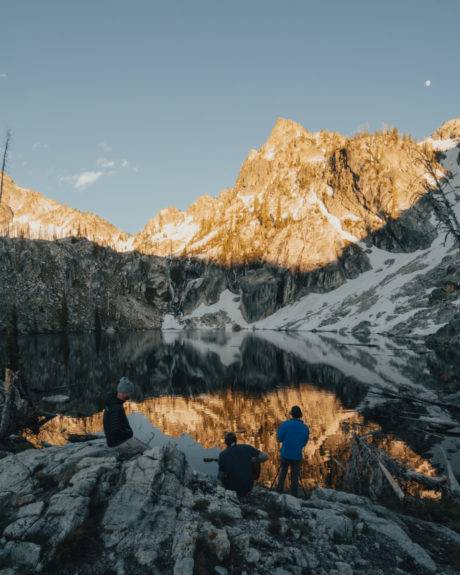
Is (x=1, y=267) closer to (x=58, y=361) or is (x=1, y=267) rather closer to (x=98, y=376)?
(x=58, y=361)

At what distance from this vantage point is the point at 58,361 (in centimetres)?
6806

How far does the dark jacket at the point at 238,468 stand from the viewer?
12.2 metres

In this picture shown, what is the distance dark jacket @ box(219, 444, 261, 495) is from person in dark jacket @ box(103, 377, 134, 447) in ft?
10.9

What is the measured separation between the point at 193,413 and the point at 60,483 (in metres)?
23.8

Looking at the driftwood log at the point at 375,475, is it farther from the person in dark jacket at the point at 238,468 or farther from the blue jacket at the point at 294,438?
the person in dark jacket at the point at 238,468

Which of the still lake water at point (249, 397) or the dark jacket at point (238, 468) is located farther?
the still lake water at point (249, 397)

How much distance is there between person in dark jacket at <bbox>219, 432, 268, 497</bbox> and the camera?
12.2 m

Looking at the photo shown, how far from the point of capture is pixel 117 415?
491 inches

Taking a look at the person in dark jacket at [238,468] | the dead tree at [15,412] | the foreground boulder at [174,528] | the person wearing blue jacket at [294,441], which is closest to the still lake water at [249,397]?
the dead tree at [15,412]

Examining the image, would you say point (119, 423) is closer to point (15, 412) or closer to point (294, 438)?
point (294, 438)

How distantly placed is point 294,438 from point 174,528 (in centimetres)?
622

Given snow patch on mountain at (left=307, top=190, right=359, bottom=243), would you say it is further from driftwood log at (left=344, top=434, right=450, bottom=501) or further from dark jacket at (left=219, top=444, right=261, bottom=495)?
dark jacket at (left=219, top=444, right=261, bottom=495)

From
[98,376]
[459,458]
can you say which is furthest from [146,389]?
[459,458]

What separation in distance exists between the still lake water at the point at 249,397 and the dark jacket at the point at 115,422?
450 centimetres
